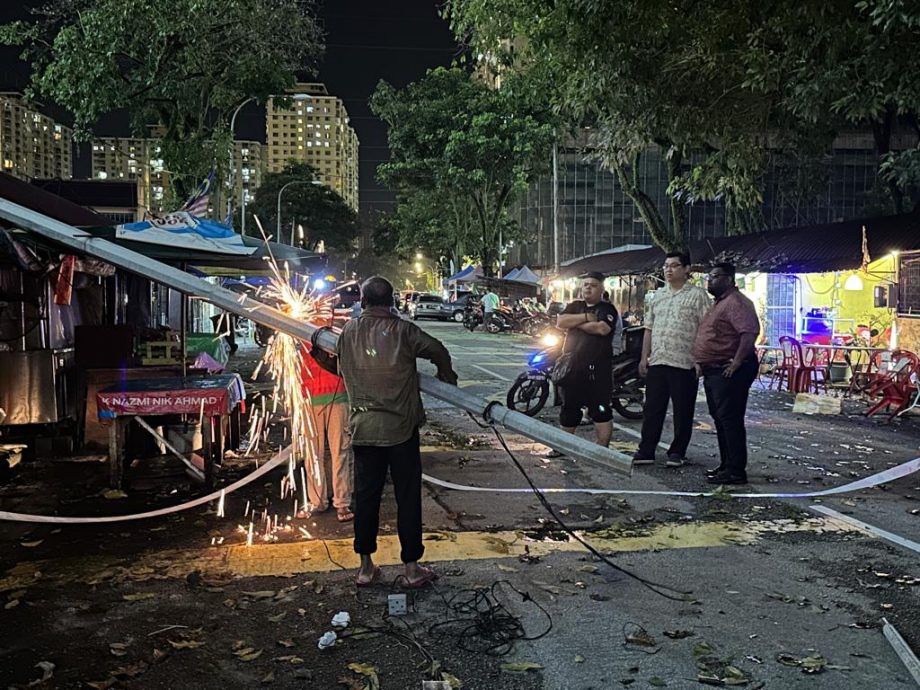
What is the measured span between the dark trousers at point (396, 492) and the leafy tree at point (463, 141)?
98.3 ft

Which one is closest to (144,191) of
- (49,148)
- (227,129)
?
(49,148)

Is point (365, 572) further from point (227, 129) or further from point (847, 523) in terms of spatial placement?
point (227, 129)

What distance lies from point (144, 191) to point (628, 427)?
174 ft

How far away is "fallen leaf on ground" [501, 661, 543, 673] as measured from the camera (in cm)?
365

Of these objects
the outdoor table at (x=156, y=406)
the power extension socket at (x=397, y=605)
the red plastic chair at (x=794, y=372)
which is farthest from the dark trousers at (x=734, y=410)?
the red plastic chair at (x=794, y=372)

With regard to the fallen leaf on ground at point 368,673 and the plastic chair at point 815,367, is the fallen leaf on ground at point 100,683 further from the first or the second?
the plastic chair at point 815,367

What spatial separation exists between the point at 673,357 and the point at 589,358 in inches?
33.0

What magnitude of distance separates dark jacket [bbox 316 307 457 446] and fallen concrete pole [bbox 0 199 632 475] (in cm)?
15

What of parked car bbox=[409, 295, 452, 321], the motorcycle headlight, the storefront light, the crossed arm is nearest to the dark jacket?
the crossed arm

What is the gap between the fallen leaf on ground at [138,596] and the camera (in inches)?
177

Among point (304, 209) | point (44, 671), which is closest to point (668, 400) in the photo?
point (44, 671)

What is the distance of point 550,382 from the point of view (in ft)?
36.6

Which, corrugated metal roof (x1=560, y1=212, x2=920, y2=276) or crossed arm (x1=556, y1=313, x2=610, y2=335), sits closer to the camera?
crossed arm (x1=556, y1=313, x2=610, y2=335)

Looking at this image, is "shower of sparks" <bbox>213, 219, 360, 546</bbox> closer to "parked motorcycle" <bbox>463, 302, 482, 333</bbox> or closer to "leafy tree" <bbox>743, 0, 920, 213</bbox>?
"leafy tree" <bbox>743, 0, 920, 213</bbox>
